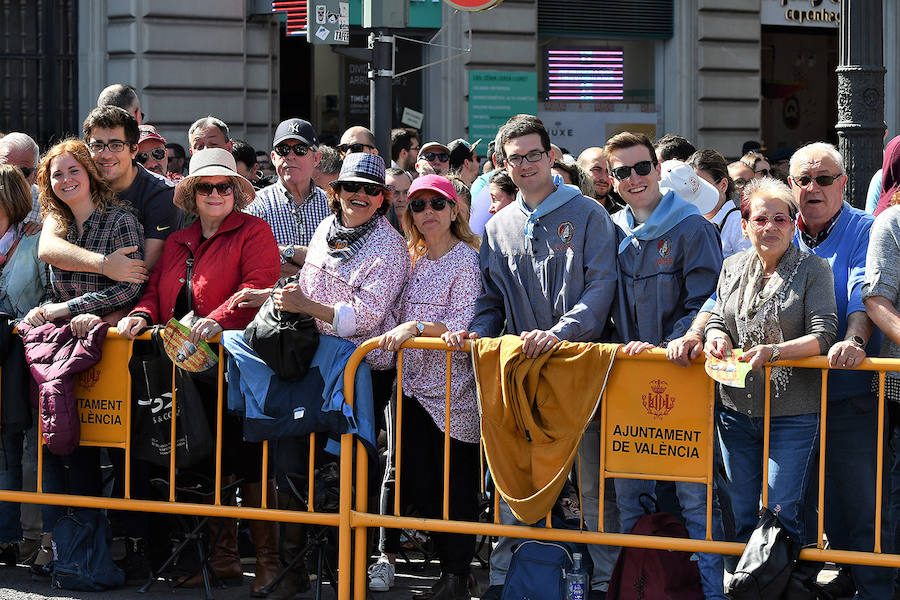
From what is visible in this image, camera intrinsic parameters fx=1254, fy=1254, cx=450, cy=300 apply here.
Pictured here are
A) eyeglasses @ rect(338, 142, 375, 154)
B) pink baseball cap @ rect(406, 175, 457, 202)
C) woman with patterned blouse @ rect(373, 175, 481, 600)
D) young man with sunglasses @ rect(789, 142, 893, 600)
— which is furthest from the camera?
eyeglasses @ rect(338, 142, 375, 154)

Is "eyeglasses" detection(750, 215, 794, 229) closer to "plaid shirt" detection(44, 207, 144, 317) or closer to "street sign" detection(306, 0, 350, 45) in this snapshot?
"plaid shirt" detection(44, 207, 144, 317)

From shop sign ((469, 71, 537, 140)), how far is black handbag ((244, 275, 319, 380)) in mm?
10145

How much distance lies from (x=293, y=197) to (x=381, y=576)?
236cm

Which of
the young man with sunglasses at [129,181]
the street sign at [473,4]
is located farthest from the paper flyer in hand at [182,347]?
the street sign at [473,4]

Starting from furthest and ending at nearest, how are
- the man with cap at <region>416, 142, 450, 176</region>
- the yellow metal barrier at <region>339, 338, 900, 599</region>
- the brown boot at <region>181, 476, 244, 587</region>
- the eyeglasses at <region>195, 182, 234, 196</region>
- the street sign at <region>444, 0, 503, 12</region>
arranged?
the street sign at <region>444, 0, 503, 12</region> < the man with cap at <region>416, 142, 450, 176</region> < the brown boot at <region>181, 476, 244, 587</region> < the eyeglasses at <region>195, 182, 234, 196</region> < the yellow metal barrier at <region>339, 338, 900, 599</region>

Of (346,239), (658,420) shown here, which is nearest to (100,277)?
(346,239)

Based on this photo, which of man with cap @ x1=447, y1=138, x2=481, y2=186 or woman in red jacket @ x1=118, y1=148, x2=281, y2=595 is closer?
woman in red jacket @ x1=118, y1=148, x2=281, y2=595

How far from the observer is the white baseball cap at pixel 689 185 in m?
7.35

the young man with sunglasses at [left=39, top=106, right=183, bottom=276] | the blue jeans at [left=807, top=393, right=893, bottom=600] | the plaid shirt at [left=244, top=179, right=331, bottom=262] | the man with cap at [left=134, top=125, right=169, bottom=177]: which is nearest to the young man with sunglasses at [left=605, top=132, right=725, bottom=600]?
the blue jeans at [left=807, top=393, right=893, bottom=600]

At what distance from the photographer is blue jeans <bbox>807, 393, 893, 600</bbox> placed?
5594 millimetres

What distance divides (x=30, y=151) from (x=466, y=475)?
3.70 meters

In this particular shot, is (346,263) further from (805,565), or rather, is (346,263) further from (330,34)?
(330,34)

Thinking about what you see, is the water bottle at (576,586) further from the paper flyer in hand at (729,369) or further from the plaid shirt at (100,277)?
the plaid shirt at (100,277)

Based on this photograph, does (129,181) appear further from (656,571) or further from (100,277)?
(656,571)
